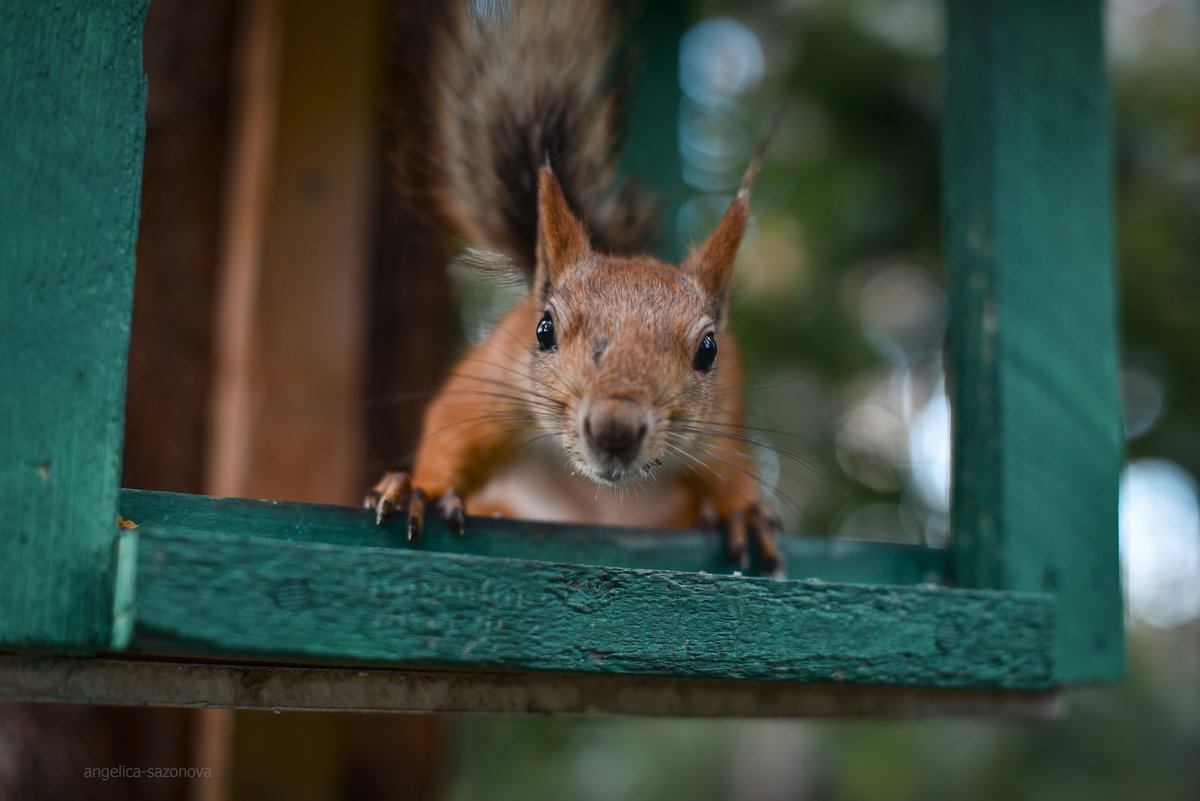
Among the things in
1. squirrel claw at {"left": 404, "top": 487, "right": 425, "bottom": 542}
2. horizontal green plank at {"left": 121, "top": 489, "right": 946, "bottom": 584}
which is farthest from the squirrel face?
squirrel claw at {"left": 404, "top": 487, "right": 425, "bottom": 542}

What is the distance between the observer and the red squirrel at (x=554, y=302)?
1.49 meters

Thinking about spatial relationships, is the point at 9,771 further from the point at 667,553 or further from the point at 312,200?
the point at 667,553

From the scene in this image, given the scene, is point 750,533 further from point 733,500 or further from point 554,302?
point 554,302

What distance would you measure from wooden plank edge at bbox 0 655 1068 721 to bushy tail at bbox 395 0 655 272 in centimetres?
88

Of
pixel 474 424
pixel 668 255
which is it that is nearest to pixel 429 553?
pixel 474 424

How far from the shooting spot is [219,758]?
213cm

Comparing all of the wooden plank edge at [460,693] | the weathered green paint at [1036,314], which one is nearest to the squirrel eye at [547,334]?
the wooden plank edge at [460,693]

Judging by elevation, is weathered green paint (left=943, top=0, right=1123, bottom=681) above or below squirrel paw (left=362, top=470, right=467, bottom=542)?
above

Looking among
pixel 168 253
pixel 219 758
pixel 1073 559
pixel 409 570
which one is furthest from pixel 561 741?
pixel 409 570

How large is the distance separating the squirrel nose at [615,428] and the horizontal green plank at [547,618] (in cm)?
24

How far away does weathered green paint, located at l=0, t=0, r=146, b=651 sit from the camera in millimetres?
916

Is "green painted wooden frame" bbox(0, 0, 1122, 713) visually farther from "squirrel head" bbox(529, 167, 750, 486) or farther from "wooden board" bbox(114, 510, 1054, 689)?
"squirrel head" bbox(529, 167, 750, 486)

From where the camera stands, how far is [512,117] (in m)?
1.75

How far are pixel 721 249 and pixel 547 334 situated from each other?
362 millimetres
